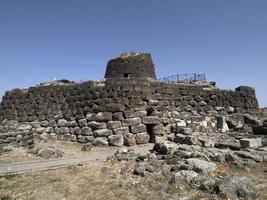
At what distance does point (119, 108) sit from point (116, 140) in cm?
135

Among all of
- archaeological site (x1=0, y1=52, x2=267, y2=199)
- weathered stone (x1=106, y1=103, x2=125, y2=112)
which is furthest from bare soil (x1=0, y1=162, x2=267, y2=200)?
weathered stone (x1=106, y1=103, x2=125, y2=112)

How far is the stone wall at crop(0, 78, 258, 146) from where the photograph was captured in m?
13.5

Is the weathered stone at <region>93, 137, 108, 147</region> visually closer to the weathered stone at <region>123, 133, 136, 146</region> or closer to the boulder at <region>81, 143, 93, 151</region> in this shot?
the boulder at <region>81, 143, 93, 151</region>

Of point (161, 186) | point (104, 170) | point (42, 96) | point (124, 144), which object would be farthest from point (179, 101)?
point (161, 186)

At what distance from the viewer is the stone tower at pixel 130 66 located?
A: 814 inches

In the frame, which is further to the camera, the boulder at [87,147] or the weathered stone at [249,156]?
the boulder at [87,147]

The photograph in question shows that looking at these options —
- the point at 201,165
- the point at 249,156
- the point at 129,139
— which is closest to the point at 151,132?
the point at 129,139

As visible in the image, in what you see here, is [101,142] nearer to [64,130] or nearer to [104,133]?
[104,133]

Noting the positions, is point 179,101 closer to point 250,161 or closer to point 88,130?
point 88,130

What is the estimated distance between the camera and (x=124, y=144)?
524 inches

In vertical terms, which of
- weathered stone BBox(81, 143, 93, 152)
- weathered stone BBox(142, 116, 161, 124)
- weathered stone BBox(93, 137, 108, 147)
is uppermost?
weathered stone BBox(142, 116, 161, 124)

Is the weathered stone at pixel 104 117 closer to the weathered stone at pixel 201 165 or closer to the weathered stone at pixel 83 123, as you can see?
the weathered stone at pixel 83 123

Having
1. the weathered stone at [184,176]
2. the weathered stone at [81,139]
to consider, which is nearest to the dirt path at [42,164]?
the weathered stone at [81,139]

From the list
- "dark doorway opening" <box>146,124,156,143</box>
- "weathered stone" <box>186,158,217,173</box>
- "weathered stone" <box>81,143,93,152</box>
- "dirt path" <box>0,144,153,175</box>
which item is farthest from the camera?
"dark doorway opening" <box>146,124,156,143</box>
